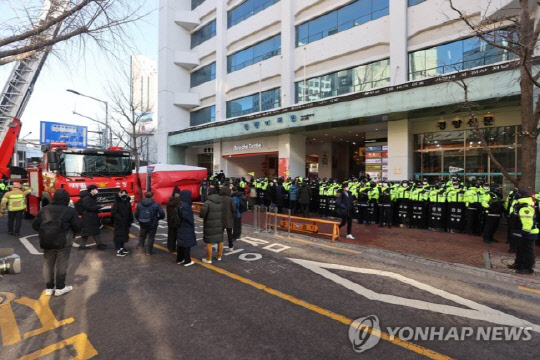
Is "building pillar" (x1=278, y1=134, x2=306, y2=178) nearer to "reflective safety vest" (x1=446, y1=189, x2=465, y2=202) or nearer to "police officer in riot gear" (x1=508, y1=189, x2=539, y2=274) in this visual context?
"reflective safety vest" (x1=446, y1=189, x2=465, y2=202)

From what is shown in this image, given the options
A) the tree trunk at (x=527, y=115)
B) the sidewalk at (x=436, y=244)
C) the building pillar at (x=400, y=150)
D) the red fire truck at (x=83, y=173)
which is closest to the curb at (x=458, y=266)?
the sidewalk at (x=436, y=244)

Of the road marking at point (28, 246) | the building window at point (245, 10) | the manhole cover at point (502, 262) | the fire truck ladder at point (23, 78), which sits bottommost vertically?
the road marking at point (28, 246)

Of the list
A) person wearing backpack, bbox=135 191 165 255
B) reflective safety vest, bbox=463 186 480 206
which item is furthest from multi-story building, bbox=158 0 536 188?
person wearing backpack, bbox=135 191 165 255

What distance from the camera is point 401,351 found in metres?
3.33

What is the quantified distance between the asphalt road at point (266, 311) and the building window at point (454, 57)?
1129 centimetres

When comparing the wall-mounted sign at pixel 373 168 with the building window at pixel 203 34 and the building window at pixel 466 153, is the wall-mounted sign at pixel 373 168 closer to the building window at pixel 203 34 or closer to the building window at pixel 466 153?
the building window at pixel 466 153

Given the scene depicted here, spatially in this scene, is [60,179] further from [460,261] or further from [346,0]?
[346,0]

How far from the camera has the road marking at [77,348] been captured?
3.18m

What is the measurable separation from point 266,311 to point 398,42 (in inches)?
630

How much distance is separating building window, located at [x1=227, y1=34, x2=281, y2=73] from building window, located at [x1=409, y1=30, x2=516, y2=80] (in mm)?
10544

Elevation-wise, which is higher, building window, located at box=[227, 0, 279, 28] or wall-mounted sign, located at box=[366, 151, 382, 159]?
building window, located at box=[227, 0, 279, 28]

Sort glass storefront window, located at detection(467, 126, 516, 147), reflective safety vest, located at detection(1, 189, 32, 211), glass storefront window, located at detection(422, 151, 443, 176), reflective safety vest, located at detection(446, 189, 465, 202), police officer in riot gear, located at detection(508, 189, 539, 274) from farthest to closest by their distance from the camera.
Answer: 1. glass storefront window, located at detection(422, 151, 443, 176)
2. glass storefront window, located at detection(467, 126, 516, 147)
3. reflective safety vest, located at detection(446, 189, 465, 202)
4. reflective safety vest, located at detection(1, 189, 32, 211)
5. police officer in riot gear, located at detection(508, 189, 539, 274)

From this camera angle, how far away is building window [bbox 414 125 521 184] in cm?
1353

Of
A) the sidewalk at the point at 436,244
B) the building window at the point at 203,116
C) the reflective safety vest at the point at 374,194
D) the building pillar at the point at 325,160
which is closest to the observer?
the sidewalk at the point at 436,244
